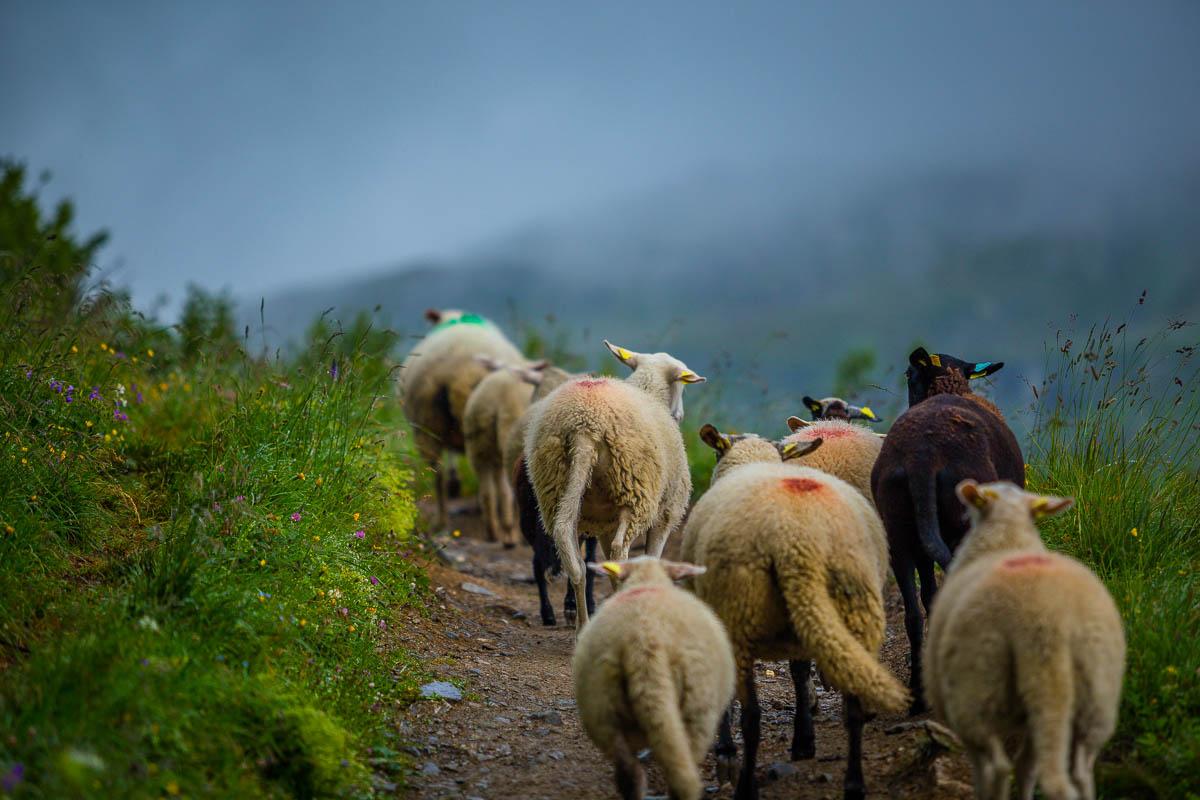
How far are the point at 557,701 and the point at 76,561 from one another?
254 centimetres

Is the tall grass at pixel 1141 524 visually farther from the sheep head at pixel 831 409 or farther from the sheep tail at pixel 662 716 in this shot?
the sheep tail at pixel 662 716

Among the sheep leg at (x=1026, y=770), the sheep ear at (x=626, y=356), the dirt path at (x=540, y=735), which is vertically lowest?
the dirt path at (x=540, y=735)

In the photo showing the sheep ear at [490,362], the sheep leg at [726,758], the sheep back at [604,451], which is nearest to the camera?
the sheep leg at [726,758]

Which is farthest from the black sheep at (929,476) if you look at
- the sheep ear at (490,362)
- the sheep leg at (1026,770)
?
the sheep ear at (490,362)

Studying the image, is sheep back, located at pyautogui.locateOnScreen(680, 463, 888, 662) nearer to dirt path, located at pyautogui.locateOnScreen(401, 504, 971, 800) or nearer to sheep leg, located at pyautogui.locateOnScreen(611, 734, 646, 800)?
dirt path, located at pyautogui.locateOnScreen(401, 504, 971, 800)

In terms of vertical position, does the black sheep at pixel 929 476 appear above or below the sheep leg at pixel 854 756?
above

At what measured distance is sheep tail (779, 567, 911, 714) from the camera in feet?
13.6

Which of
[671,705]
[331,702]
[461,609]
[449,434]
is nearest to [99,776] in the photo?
[331,702]

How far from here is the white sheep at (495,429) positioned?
10016 millimetres

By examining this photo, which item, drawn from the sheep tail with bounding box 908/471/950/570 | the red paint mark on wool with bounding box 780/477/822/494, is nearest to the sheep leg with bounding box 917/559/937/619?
the sheep tail with bounding box 908/471/950/570

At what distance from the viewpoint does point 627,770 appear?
3922 mm

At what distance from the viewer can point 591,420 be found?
6.39 meters

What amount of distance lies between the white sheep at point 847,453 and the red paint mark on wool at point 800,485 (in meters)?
1.36

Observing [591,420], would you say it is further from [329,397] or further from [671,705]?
[671,705]
